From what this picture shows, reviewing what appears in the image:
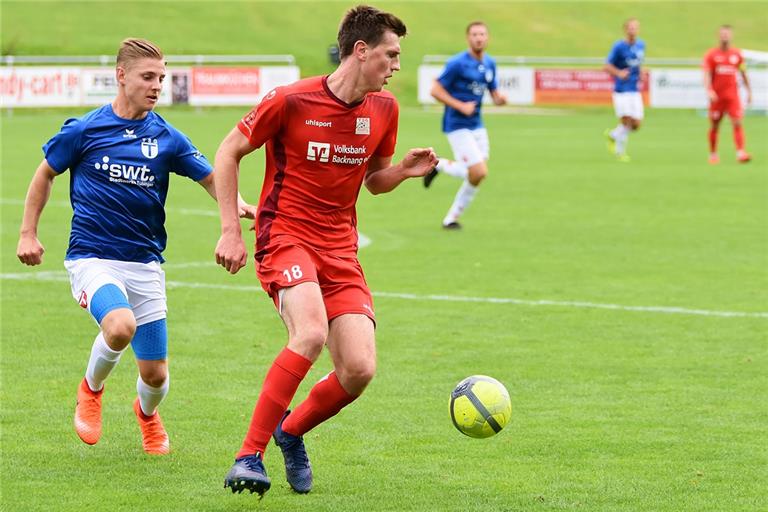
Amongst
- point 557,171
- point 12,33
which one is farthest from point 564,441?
point 12,33

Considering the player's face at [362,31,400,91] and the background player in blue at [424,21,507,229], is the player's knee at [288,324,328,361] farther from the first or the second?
the background player in blue at [424,21,507,229]

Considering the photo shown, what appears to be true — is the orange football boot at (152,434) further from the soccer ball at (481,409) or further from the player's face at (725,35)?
the player's face at (725,35)

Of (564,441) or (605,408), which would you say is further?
(605,408)

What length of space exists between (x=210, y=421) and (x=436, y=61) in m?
41.9

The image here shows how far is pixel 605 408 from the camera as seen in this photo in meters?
7.43

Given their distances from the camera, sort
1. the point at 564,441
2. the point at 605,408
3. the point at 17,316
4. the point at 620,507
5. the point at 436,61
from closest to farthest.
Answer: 1. the point at 620,507
2. the point at 564,441
3. the point at 605,408
4. the point at 17,316
5. the point at 436,61

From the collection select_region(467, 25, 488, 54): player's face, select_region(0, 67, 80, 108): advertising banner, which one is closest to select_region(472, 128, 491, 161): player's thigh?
select_region(467, 25, 488, 54): player's face

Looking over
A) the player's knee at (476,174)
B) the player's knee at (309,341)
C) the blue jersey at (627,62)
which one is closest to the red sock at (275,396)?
the player's knee at (309,341)

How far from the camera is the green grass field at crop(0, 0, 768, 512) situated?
6.00 metres

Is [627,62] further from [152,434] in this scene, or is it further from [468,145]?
[152,434]

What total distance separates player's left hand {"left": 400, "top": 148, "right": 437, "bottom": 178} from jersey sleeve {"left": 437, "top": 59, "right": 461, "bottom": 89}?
931 centimetres

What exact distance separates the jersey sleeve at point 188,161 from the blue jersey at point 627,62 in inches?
739

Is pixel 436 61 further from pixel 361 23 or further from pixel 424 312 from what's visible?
pixel 361 23

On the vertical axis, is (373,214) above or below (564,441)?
below
